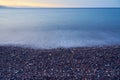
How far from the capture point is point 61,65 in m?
12.0

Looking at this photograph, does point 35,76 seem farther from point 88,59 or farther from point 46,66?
point 88,59

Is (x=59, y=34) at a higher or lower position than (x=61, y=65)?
lower

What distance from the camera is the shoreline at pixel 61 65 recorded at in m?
10.2

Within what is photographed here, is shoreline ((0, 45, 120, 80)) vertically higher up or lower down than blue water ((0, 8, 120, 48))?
higher up

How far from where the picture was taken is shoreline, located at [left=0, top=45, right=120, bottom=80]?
10172mm

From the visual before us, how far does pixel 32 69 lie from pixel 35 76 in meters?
1.19

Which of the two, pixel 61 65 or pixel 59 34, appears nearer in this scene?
pixel 61 65

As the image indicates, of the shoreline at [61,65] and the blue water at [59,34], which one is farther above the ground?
the shoreline at [61,65]

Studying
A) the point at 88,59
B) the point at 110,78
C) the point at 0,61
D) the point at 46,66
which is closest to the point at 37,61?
the point at 46,66

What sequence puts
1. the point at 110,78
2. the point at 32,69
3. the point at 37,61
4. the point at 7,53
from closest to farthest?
the point at 110,78 < the point at 32,69 < the point at 37,61 < the point at 7,53

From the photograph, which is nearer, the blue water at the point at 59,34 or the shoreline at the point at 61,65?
the shoreline at the point at 61,65

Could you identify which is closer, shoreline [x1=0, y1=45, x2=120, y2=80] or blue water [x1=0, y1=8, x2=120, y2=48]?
shoreline [x1=0, y1=45, x2=120, y2=80]

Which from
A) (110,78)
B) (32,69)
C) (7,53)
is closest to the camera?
(110,78)

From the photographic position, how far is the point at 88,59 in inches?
517
